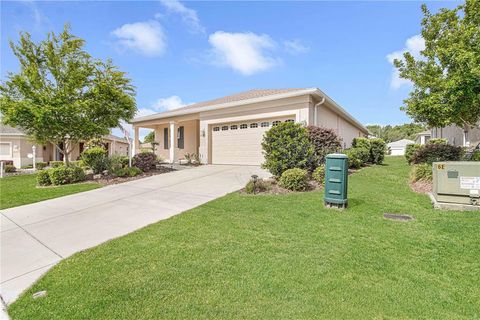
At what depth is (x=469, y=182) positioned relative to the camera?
202 inches

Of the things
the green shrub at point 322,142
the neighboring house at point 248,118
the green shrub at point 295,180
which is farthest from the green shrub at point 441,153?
the green shrub at point 295,180

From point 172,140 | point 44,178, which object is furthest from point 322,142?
point 44,178

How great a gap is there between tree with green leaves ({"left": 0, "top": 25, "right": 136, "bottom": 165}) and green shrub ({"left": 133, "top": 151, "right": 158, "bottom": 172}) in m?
2.11

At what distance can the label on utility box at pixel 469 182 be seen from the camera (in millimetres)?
5070

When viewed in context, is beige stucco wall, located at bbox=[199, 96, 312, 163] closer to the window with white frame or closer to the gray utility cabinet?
the gray utility cabinet

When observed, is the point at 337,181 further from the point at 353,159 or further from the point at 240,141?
the point at 240,141

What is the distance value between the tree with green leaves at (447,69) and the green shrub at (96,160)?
1283cm

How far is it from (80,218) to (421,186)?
920 cm

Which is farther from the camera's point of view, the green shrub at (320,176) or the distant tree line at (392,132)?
the distant tree line at (392,132)

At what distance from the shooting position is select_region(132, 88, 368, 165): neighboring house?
11383 mm

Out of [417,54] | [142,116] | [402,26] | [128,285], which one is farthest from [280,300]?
[142,116]

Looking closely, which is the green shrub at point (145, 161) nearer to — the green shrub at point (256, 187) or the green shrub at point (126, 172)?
the green shrub at point (126, 172)

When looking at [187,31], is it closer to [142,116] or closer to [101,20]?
[101,20]

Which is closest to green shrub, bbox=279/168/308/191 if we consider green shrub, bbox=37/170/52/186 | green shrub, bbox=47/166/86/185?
green shrub, bbox=47/166/86/185
